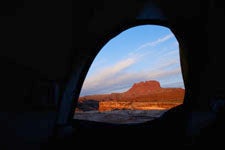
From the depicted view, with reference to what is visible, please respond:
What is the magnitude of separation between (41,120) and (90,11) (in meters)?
1.50

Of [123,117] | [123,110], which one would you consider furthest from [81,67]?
[123,110]

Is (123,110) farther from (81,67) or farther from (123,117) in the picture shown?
(81,67)

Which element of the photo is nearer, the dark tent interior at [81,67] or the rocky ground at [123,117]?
the dark tent interior at [81,67]

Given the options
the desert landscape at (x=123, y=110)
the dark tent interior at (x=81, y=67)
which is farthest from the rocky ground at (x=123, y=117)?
the dark tent interior at (x=81, y=67)

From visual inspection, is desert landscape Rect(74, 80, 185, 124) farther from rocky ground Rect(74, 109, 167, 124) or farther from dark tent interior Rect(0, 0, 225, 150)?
dark tent interior Rect(0, 0, 225, 150)

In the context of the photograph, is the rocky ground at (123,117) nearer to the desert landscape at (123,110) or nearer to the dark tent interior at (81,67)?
the desert landscape at (123,110)

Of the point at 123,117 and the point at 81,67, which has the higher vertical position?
the point at 81,67

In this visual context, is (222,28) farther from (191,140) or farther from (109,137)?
(109,137)

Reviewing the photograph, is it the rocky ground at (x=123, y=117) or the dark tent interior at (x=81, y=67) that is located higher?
the dark tent interior at (x=81, y=67)

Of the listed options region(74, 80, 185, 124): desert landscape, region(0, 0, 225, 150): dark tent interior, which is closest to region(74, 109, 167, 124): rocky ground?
region(74, 80, 185, 124): desert landscape

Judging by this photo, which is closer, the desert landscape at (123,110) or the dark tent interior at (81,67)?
the dark tent interior at (81,67)

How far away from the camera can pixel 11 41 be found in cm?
245

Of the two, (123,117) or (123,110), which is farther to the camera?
(123,110)

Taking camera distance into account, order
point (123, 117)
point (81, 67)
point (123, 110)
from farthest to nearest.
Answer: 1. point (123, 110)
2. point (123, 117)
3. point (81, 67)
